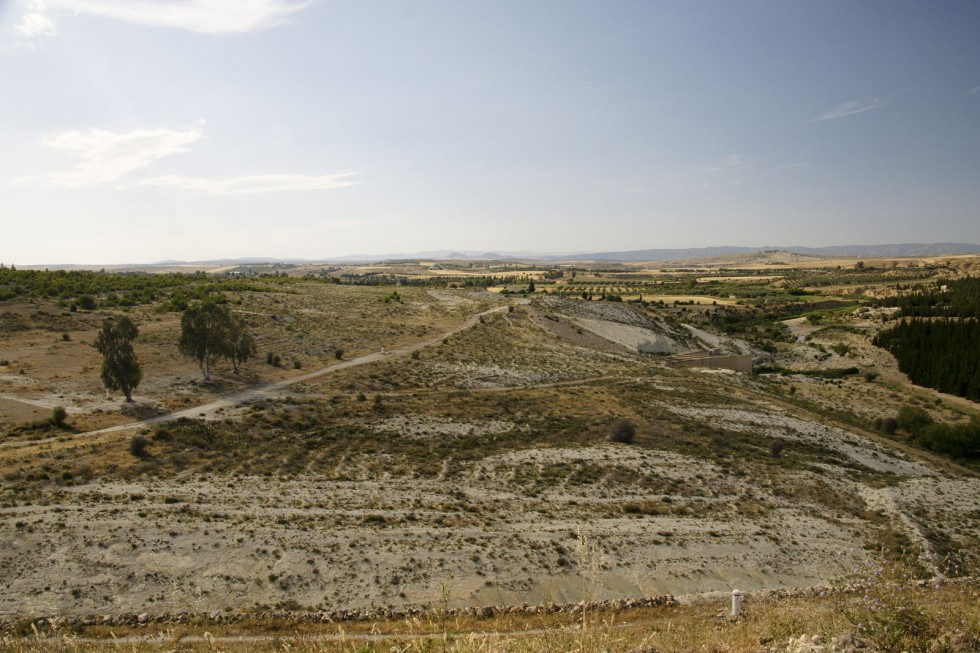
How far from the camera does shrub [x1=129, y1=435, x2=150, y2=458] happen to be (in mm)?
19969

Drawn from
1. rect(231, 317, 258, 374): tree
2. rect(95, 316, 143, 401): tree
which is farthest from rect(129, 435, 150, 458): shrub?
rect(231, 317, 258, 374): tree

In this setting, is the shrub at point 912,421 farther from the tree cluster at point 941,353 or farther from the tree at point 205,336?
the tree at point 205,336

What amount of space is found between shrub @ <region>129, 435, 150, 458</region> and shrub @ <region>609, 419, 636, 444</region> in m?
21.2

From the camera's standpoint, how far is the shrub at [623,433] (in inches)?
1054

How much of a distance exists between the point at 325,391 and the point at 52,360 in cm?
1766

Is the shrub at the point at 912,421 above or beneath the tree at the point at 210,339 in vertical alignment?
beneath

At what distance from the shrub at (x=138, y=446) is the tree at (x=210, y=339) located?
11.1m

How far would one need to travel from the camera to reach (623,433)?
26875 mm

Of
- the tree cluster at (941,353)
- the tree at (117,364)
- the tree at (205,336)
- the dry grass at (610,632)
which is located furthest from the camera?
the tree cluster at (941,353)

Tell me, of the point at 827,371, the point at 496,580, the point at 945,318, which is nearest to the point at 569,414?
the point at 496,580

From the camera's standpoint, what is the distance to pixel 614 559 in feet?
51.1

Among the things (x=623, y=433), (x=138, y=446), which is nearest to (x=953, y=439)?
(x=623, y=433)

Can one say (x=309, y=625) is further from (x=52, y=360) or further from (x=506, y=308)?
(x=506, y=308)

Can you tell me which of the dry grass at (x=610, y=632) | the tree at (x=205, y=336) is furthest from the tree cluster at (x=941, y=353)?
the tree at (x=205, y=336)
